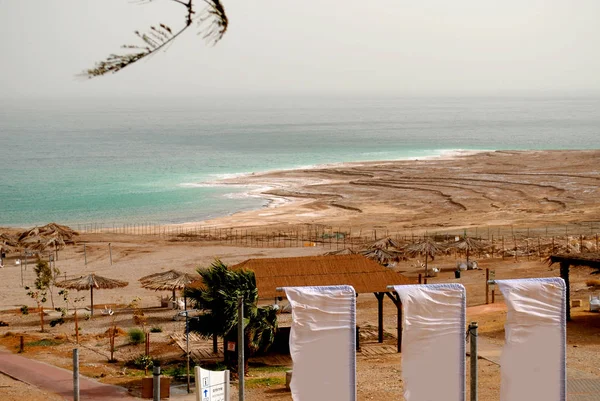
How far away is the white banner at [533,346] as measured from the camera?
1254 cm

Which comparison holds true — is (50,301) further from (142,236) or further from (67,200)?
(67,200)

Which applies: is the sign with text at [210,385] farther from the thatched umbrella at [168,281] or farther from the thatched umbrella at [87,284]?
the thatched umbrella at [87,284]

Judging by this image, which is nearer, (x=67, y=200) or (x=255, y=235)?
(x=255, y=235)

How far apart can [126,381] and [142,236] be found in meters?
33.1

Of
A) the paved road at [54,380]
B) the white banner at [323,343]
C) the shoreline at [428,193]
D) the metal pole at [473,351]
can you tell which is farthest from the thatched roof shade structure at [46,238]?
the metal pole at [473,351]

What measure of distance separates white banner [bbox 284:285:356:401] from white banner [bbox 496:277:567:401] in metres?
2.18

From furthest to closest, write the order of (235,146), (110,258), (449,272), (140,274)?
(235,146), (110,258), (140,274), (449,272)

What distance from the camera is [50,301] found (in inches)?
1244

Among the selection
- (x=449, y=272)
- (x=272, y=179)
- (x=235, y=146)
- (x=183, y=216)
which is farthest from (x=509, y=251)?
(x=235, y=146)

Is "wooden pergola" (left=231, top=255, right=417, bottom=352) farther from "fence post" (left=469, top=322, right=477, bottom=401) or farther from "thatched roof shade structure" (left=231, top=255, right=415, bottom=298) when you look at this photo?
"fence post" (left=469, top=322, right=477, bottom=401)

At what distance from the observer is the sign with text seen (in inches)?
513

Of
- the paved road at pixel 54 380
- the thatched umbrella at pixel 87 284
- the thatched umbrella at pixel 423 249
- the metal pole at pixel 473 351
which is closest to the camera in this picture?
the metal pole at pixel 473 351

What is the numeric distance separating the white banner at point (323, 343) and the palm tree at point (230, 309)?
655 centimetres

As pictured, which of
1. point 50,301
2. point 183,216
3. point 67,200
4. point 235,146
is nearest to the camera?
point 50,301
